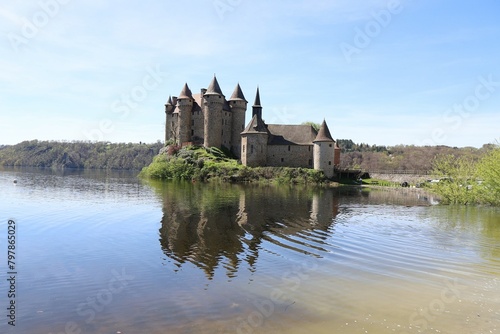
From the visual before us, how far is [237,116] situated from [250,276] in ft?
211

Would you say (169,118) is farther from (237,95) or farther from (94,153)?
(94,153)

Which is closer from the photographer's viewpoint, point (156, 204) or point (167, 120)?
point (156, 204)

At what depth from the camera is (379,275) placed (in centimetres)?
1137

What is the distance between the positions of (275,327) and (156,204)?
22102 mm

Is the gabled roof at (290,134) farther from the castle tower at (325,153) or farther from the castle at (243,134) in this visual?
the castle tower at (325,153)

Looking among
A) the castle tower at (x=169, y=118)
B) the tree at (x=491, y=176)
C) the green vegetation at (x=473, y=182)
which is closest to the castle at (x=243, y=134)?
the castle tower at (x=169, y=118)

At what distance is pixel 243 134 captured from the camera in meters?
67.2

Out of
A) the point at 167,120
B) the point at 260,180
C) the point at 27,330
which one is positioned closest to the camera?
the point at 27,330

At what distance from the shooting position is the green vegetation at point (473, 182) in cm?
2700

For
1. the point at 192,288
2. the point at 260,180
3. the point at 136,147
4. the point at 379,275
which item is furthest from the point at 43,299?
the point at 136,147

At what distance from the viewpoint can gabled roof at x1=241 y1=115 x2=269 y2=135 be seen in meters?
66.5

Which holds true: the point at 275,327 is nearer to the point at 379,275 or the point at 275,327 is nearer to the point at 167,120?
the point at 379,275

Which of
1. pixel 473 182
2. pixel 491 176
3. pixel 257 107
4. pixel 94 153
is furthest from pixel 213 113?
pixel 94 153

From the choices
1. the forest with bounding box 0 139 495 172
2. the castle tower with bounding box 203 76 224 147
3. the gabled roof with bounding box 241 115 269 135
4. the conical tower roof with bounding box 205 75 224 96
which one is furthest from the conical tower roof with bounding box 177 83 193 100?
the forest with bounding box 0 139 495 172
